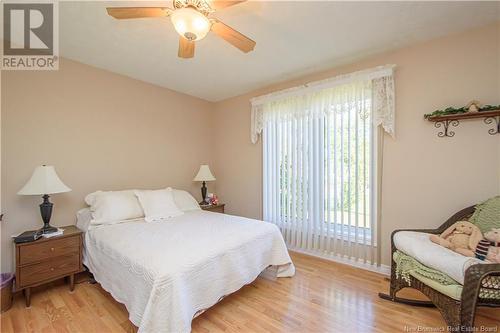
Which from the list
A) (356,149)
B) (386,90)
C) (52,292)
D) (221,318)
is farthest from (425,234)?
(52,292)

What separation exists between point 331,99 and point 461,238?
1.85 metres

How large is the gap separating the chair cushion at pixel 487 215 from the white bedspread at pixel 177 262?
166cm

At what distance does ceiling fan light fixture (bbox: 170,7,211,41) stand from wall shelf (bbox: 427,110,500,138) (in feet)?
7.24

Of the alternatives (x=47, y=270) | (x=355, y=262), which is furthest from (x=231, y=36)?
(x=355, y=262)

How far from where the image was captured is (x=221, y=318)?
1.77 metres

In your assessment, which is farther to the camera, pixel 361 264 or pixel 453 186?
pixel 361 264

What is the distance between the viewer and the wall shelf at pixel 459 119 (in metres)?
1.89

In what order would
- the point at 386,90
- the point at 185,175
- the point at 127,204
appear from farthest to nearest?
the point at 185,175 → the point at 127,204 → the point at 386,90

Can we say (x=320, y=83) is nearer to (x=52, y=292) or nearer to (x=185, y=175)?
(x=185, y=175)

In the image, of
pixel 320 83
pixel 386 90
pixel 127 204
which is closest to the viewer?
pixel 386 90

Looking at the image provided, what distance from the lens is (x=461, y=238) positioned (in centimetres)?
171

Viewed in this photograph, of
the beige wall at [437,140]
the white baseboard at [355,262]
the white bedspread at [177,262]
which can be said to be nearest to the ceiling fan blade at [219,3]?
the white bedspread at [177,262]

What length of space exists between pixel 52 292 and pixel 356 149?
3496 millimetres

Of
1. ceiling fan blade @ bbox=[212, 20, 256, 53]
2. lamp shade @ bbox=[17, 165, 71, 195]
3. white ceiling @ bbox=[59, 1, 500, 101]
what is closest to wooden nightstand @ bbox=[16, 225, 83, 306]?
lamp shade @ bbox=[17, 165, 71, 195]
